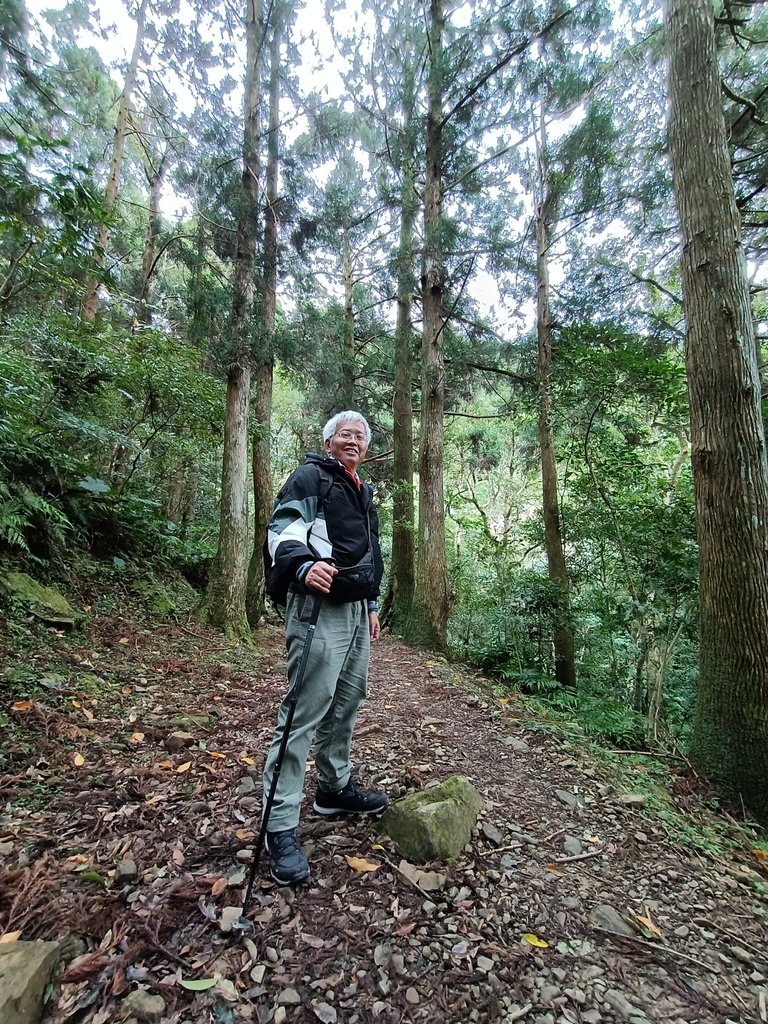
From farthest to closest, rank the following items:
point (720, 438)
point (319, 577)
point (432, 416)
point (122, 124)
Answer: point (122, 124) < point (432, 416) < point (720, 438) < point (319, 577)

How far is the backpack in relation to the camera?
2.02 meters

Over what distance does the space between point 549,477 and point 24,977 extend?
7833mm

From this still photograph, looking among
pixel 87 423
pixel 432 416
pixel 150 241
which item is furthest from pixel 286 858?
pixel 150 241

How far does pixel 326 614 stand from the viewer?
2.15m

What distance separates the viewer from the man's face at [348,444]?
2.40 metres

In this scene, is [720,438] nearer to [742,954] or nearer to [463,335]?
[742,954]

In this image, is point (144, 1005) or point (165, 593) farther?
point (165, 593)

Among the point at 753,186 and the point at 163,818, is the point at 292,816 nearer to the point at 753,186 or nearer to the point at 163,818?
the point at 163,818

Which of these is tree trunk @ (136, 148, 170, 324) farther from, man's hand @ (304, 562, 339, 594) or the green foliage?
man's hand @ (304, 562, 339, 594)

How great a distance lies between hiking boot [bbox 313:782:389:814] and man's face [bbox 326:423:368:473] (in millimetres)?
1684

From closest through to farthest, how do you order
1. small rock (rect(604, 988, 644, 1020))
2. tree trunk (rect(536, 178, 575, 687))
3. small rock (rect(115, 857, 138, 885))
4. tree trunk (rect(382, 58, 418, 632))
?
small rock (rect(604, 988, 644, 1020)) → small rock (rect(115, 857, 138, 885)) → tree trunk (rect(536, 178, 575, 687)) → tree trunk (rect(382, 58, 418, 632))

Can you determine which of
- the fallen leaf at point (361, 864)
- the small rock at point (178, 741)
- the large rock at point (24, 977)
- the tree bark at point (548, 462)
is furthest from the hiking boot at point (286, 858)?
the tree bark at point (548, 462)

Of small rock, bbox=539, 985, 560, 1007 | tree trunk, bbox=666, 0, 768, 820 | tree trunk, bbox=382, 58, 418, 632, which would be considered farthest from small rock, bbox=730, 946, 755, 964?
tree trunk, bbox=382, 58, 418, 632

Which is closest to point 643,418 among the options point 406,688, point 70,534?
point 406,688
